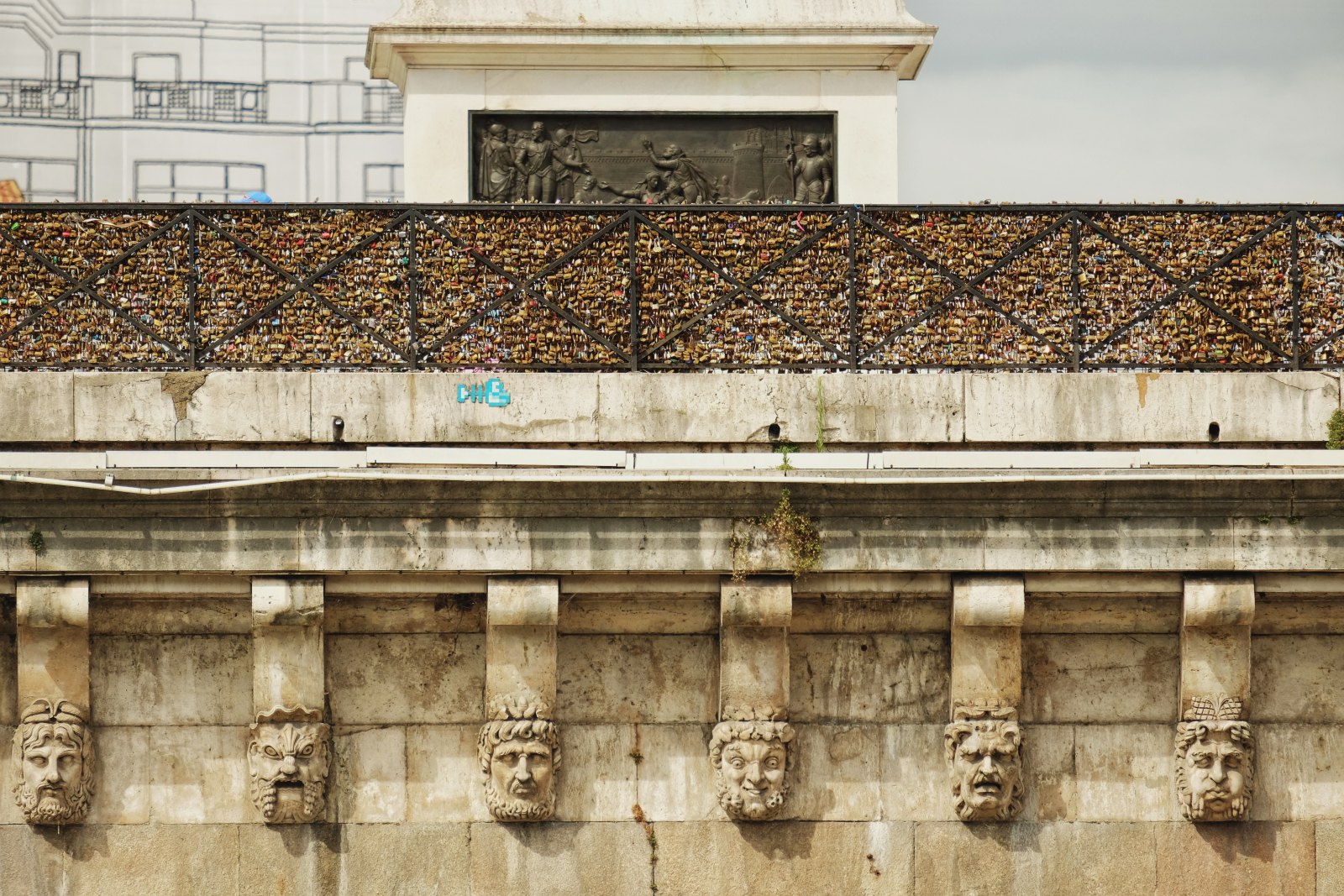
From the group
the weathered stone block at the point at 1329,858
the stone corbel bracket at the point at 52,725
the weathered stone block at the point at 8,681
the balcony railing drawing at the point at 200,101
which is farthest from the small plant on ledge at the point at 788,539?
the balcony railing drawing at the point at 200,101

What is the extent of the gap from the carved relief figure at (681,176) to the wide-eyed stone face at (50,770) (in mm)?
5500

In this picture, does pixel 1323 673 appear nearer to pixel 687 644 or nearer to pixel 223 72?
pixel 687 644

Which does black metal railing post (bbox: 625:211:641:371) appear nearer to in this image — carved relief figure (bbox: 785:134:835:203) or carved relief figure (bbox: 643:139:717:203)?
carved relief figure (bbox: 643:139:717:203)

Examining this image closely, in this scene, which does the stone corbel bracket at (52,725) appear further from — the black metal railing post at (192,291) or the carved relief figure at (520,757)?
the carved relief figure at (520,757)

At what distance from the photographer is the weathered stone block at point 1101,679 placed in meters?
12.7

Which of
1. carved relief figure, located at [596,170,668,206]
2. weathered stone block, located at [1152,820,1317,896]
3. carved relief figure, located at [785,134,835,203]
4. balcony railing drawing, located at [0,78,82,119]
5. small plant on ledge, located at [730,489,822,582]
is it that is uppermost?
balcony railing drawing, located at [0,78,82,119]

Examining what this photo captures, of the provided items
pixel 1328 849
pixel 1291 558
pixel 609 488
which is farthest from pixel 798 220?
pixel 1328 849

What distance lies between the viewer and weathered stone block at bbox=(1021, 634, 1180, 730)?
12.7 m

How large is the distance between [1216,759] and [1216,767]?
0.04 meters

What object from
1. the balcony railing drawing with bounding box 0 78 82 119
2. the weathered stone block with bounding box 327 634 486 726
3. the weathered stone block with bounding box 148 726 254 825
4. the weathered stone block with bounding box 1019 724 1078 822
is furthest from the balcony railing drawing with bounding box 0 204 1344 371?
the balcony railing drawing with bounding box 0 78 82 119

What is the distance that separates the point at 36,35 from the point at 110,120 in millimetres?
1503

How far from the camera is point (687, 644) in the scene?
12.6 metres

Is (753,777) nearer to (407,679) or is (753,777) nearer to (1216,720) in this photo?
(407,679)

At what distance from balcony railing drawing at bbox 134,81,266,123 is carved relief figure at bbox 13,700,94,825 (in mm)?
18658
